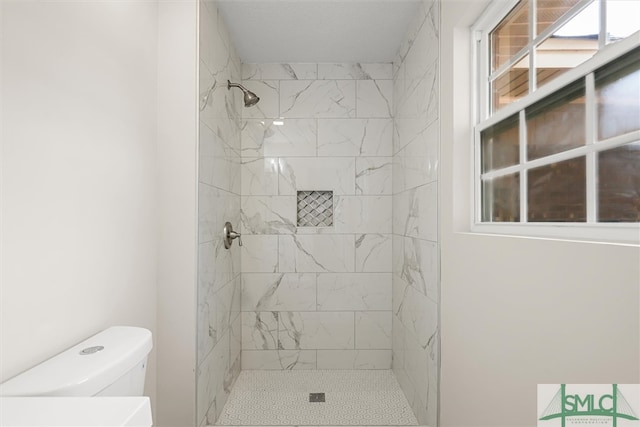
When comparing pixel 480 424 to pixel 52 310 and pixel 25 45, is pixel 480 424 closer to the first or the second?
pixel 52 310

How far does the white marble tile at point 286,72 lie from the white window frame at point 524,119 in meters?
1.48

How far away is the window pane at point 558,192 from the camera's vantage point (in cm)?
95

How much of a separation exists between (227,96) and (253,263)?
1.25 meters

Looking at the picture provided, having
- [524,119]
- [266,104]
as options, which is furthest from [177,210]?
[524,119]

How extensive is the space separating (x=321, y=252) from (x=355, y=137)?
0.95 meters

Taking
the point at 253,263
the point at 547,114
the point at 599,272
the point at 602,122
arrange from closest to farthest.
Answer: the point at 599,272
the point at 602,122
the point at 547,114
the point at 253,263

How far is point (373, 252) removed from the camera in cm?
271

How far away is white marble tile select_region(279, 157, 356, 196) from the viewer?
2713 millimetres

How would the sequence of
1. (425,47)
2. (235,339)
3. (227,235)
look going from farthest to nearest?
(235,339)
(227,235)
(425,47)

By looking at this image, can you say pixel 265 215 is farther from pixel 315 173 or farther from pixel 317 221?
pixel 315 173

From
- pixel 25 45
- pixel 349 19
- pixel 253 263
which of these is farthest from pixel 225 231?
pixel 349 19

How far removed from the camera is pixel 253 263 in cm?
270

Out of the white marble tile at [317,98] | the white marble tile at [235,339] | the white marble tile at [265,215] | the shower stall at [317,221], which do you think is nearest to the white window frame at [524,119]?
the shower stall at [317,221]

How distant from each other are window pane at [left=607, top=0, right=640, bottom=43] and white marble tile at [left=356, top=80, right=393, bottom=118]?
1882 mm
